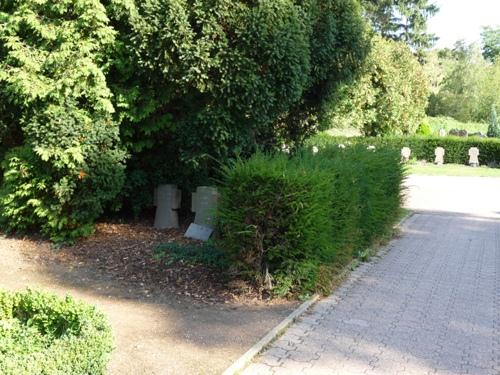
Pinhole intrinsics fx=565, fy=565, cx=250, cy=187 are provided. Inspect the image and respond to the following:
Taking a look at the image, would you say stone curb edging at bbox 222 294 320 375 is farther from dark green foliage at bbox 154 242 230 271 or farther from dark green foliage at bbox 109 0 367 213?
dark green foliage at bbox 109 0 367 213

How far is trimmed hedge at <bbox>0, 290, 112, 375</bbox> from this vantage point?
10.1 ft

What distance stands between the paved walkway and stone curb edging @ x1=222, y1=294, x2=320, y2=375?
2.5 inches

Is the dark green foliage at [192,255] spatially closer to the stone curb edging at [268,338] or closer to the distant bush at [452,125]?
the stone curb edging at [268,338]

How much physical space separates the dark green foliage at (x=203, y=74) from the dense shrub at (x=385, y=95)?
18.8m

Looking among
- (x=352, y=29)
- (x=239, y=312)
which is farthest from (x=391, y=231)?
(x=239, y=312)

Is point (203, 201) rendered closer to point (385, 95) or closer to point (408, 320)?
point (408, 320)

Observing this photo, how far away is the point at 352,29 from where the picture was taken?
9.77 meters

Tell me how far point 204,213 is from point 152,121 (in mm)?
1611

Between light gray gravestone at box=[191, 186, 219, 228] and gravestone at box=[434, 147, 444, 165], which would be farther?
gravestone at box=[434, 147, 444, 165]

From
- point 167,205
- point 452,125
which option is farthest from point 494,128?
point 167,205

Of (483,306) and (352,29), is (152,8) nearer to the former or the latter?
(352,29)

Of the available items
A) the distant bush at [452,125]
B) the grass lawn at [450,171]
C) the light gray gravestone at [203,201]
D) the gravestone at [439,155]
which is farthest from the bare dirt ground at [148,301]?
the distant bush at [452,125]

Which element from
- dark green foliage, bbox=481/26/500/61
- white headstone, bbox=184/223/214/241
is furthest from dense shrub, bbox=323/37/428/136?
dark green foliage, bbox=481/26/500/61

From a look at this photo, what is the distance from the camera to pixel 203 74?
762 cm
